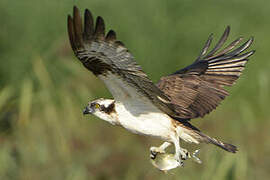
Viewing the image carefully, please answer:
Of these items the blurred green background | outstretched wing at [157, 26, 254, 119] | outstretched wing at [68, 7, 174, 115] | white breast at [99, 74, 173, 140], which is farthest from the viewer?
the blurred green background

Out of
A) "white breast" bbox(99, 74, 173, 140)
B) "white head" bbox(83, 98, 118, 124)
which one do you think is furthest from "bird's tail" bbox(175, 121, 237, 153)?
"white head" bbox(83, 98, 118, 124)

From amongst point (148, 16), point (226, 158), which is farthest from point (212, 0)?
point (226, 158)

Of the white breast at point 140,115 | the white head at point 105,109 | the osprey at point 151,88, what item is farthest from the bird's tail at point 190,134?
the white head at point 105,109

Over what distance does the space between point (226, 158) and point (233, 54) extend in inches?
76.1

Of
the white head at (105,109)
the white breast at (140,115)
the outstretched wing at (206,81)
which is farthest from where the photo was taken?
the outstretched wing at (206,81)

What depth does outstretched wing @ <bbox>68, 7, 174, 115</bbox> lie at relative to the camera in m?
5.19

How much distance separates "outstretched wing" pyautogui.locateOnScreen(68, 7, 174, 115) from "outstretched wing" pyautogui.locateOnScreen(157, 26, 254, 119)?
574mm

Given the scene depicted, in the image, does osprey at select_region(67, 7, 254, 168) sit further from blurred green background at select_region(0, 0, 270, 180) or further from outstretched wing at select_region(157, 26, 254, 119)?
blurred green background at select_region(0, 0, 270, 180)

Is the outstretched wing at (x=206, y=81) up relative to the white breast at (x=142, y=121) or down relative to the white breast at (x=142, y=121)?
up

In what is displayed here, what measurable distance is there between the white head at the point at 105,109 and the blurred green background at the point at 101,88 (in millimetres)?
2716

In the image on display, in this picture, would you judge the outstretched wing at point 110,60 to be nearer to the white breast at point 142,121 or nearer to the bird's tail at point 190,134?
the white breast at point 142,121

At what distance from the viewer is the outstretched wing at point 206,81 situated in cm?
656

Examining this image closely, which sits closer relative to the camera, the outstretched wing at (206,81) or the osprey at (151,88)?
the osprey at (151,88)

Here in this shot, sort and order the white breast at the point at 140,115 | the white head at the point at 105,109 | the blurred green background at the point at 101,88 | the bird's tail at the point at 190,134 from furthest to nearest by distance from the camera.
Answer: the blurred green background at the point at 101,88, the bird's tail at the point at 190,134, the white head at the point at 105,109, the white breast at the point at 140,115
